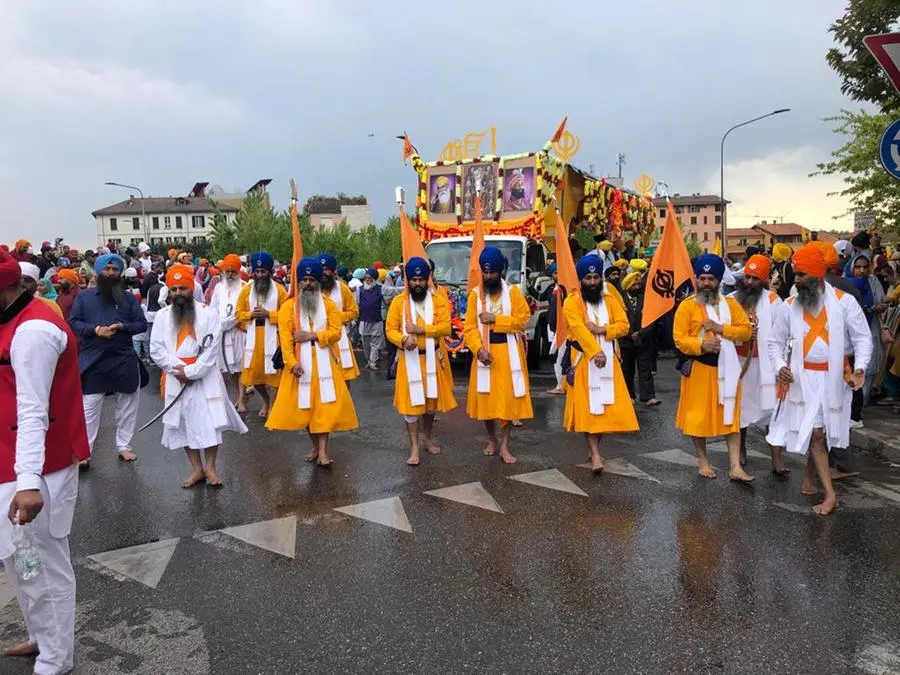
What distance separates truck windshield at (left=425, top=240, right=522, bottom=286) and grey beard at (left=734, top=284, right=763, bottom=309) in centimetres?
560

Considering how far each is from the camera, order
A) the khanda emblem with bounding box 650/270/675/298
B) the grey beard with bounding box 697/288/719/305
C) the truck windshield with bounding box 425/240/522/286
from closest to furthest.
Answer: the grey beard with bounding box 697/288/719/305, the khanda emblem with bounding box 650/270/675/298, the truck windshield with bounding box 425/240/522/286

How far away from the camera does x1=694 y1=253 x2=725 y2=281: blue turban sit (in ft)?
19.3

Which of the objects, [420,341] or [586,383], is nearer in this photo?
[586,383]

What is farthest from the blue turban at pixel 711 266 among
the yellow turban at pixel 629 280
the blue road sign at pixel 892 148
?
the yellow turban at pixel 629 280

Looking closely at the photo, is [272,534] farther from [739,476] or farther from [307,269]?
[739,476]

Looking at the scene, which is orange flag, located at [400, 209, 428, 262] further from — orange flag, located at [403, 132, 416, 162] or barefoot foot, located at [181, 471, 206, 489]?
orange flag, located at [403, 132, 416, 162]

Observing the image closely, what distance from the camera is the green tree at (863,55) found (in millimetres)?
12406

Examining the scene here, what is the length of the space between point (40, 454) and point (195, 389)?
3078 millimetres

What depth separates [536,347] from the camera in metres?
12.8

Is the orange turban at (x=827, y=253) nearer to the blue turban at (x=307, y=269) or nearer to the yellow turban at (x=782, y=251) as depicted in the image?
the blue turban at (x=307, y=269)

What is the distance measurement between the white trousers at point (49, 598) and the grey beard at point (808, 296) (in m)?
5.00

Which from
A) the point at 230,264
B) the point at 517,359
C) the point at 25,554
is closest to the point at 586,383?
the point at 517,359

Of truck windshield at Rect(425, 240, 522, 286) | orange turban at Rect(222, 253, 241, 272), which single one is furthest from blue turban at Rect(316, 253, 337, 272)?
truck windshield at Rect(425, 240, 522, 286)

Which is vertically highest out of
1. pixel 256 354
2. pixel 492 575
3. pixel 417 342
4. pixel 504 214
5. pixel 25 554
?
pixel 504 214
